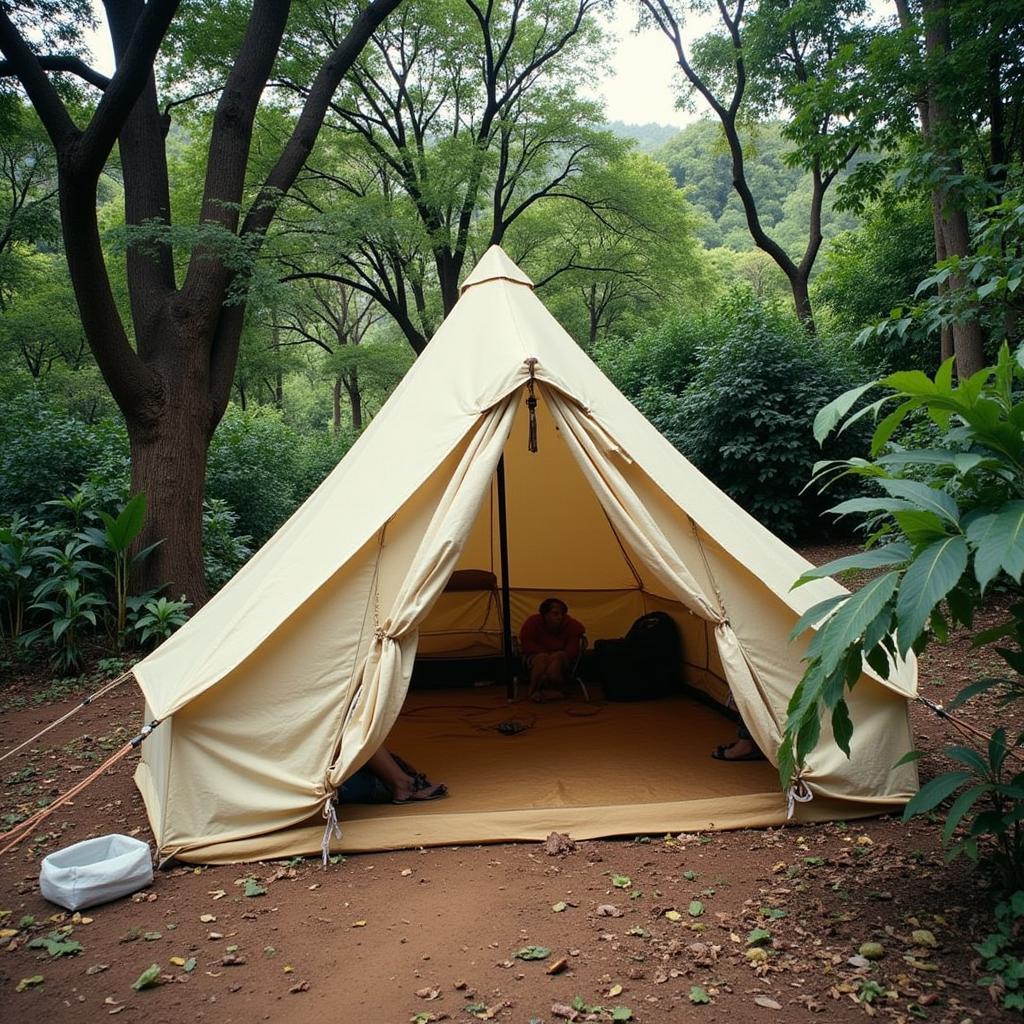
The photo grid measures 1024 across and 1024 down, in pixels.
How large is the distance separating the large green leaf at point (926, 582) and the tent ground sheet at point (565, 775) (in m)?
1.74

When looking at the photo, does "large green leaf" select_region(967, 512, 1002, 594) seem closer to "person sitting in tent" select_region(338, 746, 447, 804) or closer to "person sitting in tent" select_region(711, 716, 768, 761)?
"person sitting in tent" select_region(711, 716, 768, 761)

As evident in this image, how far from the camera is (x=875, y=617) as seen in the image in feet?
7.33

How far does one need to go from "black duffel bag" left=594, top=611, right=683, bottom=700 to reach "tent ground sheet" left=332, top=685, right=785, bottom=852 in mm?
100

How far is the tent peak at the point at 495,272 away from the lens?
4734mm

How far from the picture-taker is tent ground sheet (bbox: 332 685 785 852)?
3.49m

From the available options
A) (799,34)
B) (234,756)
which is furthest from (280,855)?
(799,34)

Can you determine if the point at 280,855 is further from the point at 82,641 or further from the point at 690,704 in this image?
the point at 82,641

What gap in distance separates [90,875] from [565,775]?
207 centimetres

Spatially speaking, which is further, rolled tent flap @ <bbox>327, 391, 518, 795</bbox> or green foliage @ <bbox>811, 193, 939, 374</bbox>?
green foliage @ <bbox>811, 193, 939, 374</bbox>

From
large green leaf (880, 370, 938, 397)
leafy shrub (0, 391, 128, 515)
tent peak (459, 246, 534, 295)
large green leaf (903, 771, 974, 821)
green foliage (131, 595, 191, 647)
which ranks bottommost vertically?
large green leaf (903, 771, 974, 821)

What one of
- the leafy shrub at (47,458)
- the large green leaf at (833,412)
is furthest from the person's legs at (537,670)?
the leafy shrub at (47,458)

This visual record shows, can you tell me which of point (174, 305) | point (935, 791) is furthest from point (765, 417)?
point (935, 791)

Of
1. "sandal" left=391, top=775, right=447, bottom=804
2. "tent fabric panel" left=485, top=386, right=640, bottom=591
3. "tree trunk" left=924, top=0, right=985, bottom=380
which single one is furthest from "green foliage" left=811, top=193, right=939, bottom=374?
"sandal" left=391, top=775, right=447, bottom=804

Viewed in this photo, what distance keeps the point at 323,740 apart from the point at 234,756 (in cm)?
35
